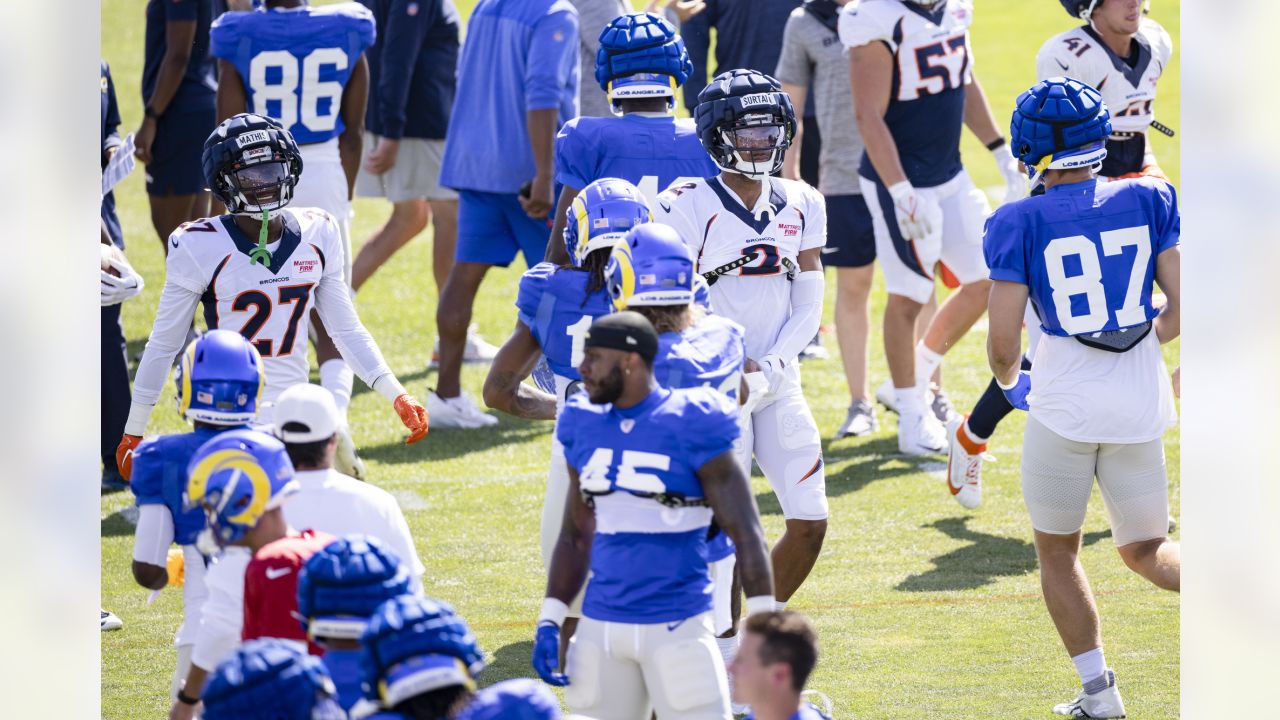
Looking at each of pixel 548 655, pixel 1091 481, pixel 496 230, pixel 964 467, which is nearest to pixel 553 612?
pixel 548 655

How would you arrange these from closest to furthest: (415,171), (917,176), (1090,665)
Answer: (1090,665) → (917,176) → (415,171)

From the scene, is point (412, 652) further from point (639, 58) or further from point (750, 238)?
point (639, 58)

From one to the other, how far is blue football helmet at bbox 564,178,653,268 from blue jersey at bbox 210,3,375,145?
323 cm

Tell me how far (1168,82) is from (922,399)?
1137 centimetres

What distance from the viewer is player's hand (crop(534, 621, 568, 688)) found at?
4.07 metres

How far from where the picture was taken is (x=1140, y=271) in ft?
17.3

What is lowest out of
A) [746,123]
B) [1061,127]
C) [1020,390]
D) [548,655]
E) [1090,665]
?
[1090,665]

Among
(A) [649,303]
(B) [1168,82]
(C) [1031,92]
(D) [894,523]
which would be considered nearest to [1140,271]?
(C) [1031,92]

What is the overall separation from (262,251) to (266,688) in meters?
2.58

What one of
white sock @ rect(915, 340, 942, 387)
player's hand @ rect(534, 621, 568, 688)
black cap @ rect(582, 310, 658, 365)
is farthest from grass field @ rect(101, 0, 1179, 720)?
black cap @ rect(582, 310, 658, 365)

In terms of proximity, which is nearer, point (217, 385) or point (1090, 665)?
point (217, 385)

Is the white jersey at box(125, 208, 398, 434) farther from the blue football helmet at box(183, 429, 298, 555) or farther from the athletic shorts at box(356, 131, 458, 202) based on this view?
the athletic shorts at box(356, 131, 458, 202)

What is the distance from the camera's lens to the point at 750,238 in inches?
215
